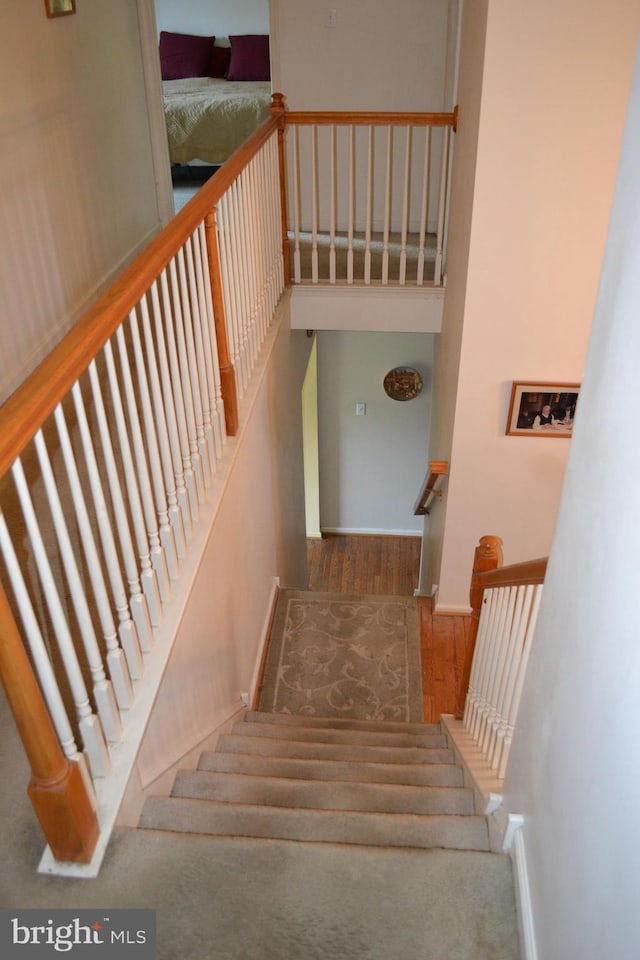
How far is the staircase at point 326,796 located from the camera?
1989 mm

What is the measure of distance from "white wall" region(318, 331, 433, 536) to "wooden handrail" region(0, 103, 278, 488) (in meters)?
5.45

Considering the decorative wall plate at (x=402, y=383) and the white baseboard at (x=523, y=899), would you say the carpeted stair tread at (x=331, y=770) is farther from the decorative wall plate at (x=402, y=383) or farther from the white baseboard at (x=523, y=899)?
the decorative wall plate at (x=402, y=383)

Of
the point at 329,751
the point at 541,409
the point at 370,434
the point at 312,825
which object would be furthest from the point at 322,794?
the point at 370,434

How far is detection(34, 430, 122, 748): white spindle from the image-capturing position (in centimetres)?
149

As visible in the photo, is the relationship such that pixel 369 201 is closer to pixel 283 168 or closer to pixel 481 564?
pixel 283 168

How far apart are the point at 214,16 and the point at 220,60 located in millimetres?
438

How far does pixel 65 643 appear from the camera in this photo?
1595 mm

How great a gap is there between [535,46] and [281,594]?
11.2ft

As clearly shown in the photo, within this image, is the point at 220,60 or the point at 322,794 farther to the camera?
the point at 220,60

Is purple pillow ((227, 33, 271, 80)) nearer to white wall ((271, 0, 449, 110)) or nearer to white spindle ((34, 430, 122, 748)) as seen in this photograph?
white wall ((271, 0, 449, 110))

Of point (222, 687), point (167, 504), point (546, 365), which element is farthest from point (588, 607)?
point (546, 365)

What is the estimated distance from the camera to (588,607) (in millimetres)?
1279

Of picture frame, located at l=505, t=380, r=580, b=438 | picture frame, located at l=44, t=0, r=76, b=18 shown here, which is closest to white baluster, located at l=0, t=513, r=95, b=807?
picture frame, located at l=505, t=380, r=580, b=438

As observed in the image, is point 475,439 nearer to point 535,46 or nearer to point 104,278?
point 535,46
